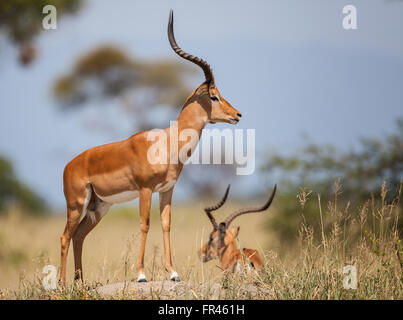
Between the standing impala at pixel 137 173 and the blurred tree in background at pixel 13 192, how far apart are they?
16.7 metres

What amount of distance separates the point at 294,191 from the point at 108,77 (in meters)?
12.7

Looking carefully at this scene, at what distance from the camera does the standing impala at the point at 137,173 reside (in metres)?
5.74

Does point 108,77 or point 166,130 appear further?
point 108,77

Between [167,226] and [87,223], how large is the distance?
3.50 ft

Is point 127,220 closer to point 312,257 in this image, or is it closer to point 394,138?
point 394,138

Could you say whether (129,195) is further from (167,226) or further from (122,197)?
(167,226)

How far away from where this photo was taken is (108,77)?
79.5 ft

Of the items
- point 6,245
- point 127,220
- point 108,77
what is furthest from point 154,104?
point 6,245

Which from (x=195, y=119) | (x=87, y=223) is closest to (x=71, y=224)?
(x=87, y=223)

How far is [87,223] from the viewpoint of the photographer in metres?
6.45

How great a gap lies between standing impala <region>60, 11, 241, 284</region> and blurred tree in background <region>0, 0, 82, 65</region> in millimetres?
12606

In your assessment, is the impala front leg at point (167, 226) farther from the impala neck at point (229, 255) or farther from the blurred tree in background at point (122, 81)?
the blurred tree in background at point (122, 81)

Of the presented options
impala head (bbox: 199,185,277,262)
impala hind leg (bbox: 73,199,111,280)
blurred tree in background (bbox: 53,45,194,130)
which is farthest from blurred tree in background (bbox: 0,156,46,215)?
impala hind leg (bbox: 73,199,111,280)
